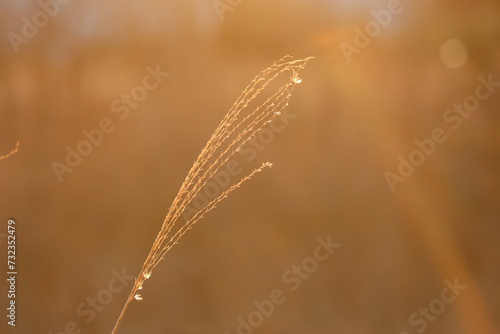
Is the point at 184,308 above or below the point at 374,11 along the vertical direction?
below

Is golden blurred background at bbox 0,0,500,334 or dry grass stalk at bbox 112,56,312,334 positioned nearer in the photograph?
dry grass stalk at bbox 112,56,312,334

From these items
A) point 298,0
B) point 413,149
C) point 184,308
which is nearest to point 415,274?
point 413,149

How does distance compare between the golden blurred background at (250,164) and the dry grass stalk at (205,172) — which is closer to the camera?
the dry grass stalk at (205,172)

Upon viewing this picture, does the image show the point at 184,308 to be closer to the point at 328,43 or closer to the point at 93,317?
the point at 93,317

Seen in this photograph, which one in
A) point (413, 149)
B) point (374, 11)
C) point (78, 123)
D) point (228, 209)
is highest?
point (78, 123)

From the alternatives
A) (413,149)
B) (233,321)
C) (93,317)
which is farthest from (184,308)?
(413,149)

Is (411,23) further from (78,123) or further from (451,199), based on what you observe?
(78,123)

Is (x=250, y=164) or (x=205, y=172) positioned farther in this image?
(x=250, y=164)
